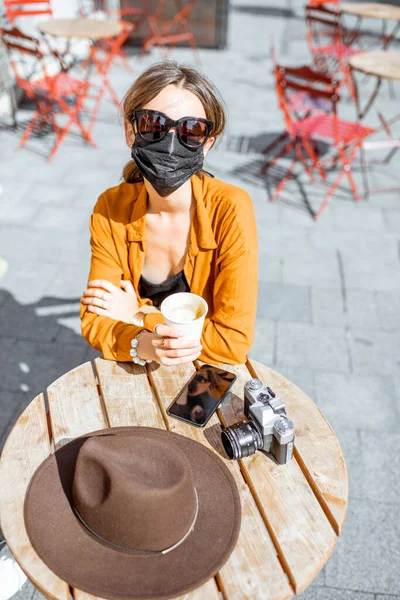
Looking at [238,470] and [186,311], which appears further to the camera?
[186,311]

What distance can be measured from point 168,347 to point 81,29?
6.13 m

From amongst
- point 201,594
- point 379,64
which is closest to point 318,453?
point 201,594

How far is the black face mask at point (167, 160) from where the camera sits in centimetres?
205

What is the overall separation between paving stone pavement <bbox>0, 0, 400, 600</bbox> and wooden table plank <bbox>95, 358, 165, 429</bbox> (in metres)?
1.03

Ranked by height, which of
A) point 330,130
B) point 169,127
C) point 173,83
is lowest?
point 330,130

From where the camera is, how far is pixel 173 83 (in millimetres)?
1987

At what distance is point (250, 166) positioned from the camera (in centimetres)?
626

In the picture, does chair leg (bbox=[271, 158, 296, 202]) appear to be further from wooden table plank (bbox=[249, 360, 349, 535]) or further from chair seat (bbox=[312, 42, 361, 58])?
wooden table plank (bbox=[249, 360, 349, 535])

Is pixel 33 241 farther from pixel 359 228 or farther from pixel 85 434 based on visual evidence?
pixel 85 434

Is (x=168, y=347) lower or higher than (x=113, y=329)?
higher

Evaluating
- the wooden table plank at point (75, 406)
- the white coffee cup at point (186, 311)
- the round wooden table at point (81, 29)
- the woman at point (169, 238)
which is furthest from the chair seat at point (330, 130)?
the wooden table plank at point (75, 406)

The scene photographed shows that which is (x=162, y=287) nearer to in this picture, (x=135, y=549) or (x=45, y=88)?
(x=135, y=549)

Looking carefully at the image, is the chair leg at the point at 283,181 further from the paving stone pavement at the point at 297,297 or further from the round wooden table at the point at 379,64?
the round wooden table at the point at 379,64

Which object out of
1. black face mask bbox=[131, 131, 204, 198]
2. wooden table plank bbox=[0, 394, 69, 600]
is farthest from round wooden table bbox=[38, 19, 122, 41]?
wooden table plank bbox=[0, 394, 69, 600]
